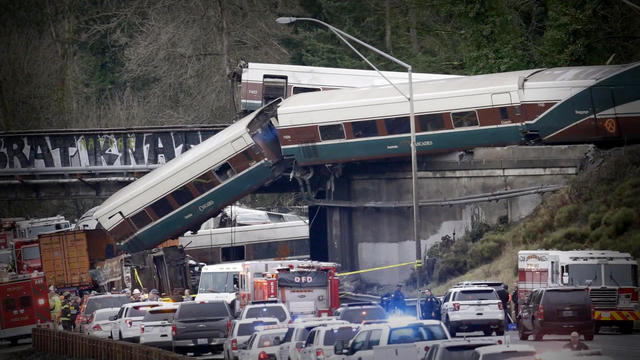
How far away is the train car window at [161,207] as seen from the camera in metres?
46.6

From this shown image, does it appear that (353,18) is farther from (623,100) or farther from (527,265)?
(527,265)

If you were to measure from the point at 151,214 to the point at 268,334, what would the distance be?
72.4 ft

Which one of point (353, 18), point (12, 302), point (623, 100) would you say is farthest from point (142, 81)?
point (623, 100)

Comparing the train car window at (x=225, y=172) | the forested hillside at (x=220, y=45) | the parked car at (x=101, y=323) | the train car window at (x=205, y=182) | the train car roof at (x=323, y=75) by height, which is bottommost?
the parked car at (x=101, y=323)

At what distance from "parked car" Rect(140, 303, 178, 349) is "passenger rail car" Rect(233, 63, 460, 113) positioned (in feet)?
65.3

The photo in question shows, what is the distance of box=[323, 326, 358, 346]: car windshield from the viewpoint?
75.8 ft

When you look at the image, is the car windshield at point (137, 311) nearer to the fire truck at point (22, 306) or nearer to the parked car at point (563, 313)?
the fire truck at point (22, 306)

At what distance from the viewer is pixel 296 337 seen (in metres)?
24.6

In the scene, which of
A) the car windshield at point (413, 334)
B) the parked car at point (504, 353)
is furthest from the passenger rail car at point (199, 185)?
the parked car at point (504, 353)

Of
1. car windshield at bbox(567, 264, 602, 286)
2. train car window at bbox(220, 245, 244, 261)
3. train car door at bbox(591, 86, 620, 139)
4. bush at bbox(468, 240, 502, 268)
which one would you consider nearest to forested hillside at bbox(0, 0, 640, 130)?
train car door at bbox(591, 86, 620, 139)

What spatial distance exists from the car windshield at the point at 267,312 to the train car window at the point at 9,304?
1489 cm

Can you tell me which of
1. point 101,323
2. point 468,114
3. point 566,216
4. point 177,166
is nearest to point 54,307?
point 177,166

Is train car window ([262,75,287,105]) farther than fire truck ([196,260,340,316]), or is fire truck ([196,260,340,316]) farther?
train car window ([262,75,287,105])

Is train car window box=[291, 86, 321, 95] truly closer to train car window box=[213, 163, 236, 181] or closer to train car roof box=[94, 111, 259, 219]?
train car roof box=[94, 111, 259, 219]
